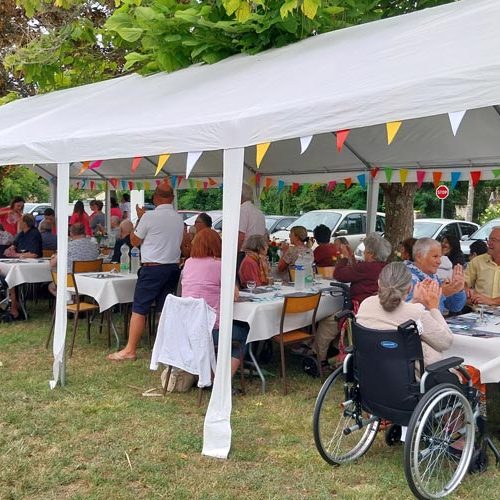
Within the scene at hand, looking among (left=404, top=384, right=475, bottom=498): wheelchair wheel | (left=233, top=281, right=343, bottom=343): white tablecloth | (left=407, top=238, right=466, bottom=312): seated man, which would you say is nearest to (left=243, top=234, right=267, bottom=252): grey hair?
(left=233, top=281, right=343, bottom=343): white tablecloth

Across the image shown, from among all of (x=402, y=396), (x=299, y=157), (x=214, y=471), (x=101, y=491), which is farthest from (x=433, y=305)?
(x=299, y=157)

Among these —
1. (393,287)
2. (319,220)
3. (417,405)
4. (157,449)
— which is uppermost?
(319,220)

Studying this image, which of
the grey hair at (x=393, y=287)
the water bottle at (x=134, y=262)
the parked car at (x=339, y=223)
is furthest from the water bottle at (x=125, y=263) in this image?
the parked car at (x=339, y=223)

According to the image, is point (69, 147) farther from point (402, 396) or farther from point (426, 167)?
point (426, 167)

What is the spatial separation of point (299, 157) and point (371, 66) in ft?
16.5

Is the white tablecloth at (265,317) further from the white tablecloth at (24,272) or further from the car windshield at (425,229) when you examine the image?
the car windshield at (425,229)

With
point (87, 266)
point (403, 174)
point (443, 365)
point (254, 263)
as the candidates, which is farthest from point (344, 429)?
point (403, 174)

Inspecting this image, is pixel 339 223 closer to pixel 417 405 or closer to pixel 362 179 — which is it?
pixel 362 179

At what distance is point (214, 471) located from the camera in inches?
140

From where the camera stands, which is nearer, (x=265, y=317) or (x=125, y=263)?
(x=265, y=317)

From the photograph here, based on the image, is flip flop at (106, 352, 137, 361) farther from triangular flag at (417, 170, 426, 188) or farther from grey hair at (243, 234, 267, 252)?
triangular flag at (417, 170, 426, 188)

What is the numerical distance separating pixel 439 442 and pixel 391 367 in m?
0.45

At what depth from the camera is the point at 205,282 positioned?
191 inches

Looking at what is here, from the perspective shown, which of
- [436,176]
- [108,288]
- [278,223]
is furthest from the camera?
[278,223]
